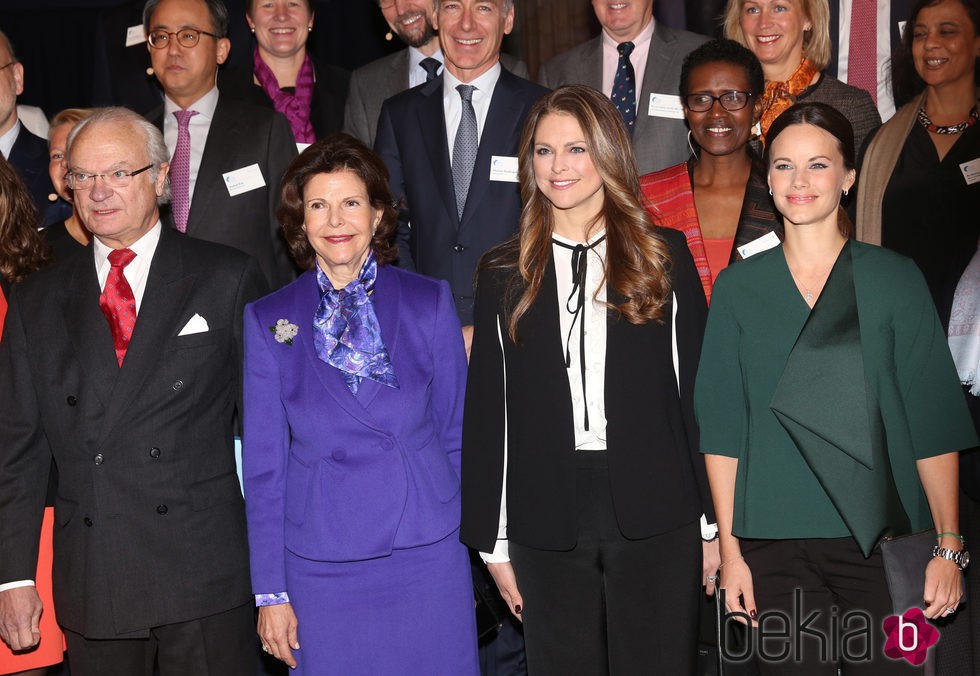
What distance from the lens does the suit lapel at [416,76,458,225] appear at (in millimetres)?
4020

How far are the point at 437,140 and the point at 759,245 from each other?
1.35 metres

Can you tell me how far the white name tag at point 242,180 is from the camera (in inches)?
167

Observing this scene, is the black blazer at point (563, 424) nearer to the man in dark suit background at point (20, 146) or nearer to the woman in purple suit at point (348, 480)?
the woman in purple suit at point (348, 480)

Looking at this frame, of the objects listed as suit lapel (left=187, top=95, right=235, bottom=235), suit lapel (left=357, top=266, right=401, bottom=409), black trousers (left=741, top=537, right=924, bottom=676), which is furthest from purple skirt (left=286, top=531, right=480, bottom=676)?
suit lapel (left=187, top=95, right=235, bottom=235)

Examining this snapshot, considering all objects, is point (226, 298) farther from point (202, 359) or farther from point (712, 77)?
point (712, 77)

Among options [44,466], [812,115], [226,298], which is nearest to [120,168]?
[226,298]

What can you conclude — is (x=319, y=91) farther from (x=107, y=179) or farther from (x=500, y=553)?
(x=500, y=553)

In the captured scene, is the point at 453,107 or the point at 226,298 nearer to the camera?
the point at 226,298

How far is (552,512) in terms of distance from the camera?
2.78 metres

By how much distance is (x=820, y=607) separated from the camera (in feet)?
8.95

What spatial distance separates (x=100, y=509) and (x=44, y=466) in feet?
0.97

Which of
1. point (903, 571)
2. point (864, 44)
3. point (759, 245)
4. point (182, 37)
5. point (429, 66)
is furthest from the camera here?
point (429, 66)

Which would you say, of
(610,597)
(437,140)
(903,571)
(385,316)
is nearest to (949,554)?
(903,571)

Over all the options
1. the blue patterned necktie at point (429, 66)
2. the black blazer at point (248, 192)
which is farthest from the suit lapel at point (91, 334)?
the blue patterned necktie at point (429, 66)
